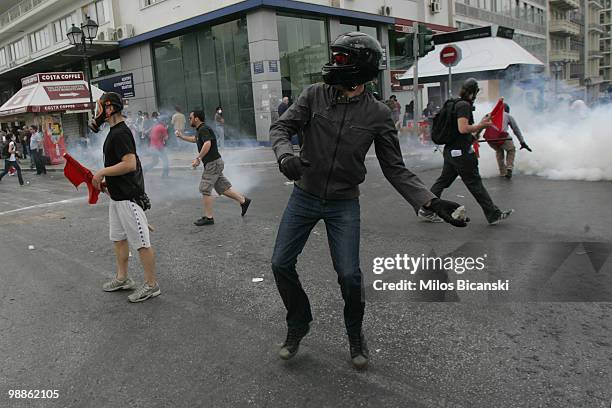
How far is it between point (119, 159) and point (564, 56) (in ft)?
200

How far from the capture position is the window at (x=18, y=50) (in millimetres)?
36994

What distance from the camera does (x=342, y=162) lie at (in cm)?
303

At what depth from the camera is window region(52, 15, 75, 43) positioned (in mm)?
30766

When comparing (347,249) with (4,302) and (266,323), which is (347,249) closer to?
(266,323)

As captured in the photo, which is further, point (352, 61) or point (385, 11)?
point (385, 11)

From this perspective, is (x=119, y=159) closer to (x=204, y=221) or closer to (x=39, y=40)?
(x=204, y=221)

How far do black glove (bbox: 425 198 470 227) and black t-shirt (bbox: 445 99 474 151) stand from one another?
3.73m

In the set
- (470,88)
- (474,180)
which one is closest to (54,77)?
(470,88)

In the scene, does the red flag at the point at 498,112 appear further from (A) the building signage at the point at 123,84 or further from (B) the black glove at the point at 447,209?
(A) the building signage at the point at 123,84

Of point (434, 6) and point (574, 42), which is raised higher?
point (574, 42)

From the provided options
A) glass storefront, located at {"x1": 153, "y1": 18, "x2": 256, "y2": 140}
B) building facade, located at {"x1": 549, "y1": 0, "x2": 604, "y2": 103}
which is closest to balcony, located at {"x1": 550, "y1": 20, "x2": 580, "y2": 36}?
building facade, located at {"x1": 549, "y1": 0, "x2": 604, "y2": 103}

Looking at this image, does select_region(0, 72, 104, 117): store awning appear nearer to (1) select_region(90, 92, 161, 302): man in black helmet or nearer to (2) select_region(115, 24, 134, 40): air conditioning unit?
(2) select_region(115, 24, 134, 40): air conditioning unit

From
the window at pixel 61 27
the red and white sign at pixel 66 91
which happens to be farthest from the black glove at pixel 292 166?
the window at pixel 61 27

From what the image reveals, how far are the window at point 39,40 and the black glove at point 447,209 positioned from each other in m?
36.1
